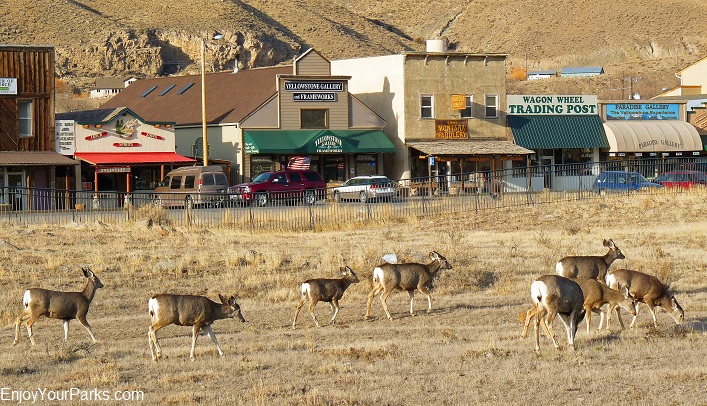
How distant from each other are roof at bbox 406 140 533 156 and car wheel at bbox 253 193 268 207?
18.8m

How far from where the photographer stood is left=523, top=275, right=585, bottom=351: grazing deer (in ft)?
51.6

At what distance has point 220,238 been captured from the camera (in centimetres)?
3244

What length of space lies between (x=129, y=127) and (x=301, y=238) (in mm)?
21341

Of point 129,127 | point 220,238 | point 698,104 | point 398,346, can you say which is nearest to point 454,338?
point 398,346

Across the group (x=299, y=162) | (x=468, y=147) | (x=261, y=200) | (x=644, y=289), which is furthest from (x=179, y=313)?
(x=468, y=147)

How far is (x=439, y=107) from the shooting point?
58.8 metres

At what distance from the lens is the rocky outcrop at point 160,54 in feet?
351

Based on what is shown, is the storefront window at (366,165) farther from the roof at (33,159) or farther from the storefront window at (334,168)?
the roof at (33,159)

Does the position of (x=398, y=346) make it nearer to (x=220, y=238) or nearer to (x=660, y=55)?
(x=220, y=238)

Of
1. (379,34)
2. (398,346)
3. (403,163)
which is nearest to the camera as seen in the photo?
(398,346)

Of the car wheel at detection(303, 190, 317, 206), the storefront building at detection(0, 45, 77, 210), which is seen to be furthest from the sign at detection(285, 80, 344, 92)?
the car wheel at detection(303, 190, 317, 206)

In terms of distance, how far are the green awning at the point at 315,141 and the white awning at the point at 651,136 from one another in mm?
12701

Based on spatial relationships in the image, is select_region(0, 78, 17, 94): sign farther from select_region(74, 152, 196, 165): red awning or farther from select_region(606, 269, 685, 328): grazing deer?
select_region(606, 269, 685, 328): grazing deer

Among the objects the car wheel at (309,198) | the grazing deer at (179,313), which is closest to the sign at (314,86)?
the car wheel at (309,198)
